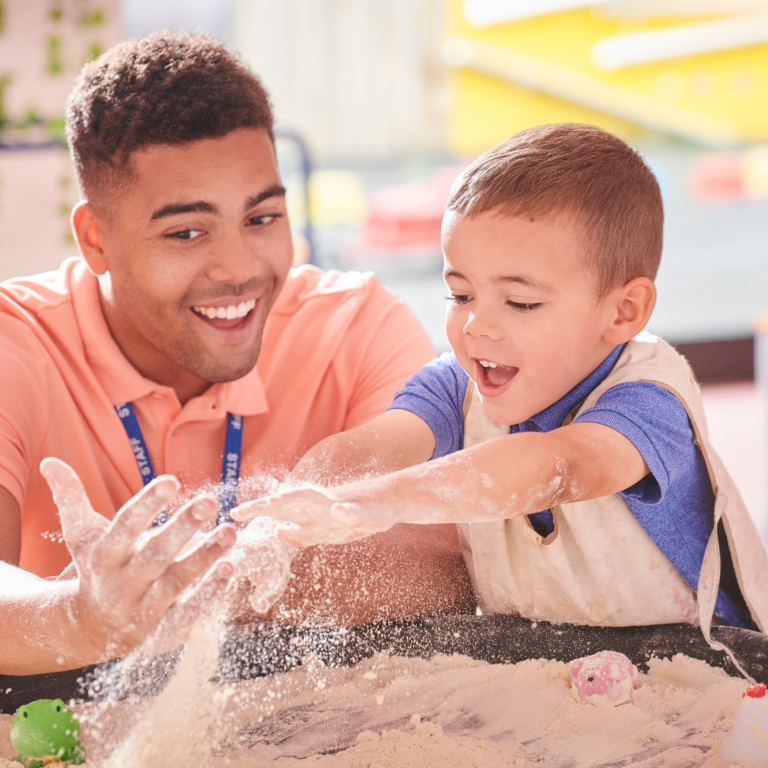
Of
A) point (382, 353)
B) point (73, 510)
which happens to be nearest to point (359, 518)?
point (73, 510)

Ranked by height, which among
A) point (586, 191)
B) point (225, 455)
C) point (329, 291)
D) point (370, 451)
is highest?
point (586, 191)

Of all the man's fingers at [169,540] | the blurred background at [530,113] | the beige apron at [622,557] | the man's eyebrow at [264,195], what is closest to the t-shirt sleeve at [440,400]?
the beige apron at [622,557]

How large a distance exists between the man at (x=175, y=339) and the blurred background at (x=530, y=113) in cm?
204

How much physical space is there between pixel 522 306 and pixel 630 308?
0.15 m

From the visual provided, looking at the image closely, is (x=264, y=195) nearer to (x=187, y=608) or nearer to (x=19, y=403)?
(x=19, y=403)

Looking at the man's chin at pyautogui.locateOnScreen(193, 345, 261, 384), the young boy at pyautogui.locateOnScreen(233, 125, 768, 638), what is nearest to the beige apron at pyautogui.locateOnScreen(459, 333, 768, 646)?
the young boy at pyautogui.locateOnScreen(233, 125, 768, 638)

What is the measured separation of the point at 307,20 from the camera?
4008 millimetres

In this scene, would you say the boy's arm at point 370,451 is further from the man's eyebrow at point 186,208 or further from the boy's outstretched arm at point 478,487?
the man's eyebrow at point 186,208

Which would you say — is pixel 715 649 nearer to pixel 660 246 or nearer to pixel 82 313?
pixel 660 246

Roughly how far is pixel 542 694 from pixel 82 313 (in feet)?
3.00

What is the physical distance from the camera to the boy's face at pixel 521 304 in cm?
102

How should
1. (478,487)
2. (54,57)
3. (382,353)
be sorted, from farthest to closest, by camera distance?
(54,57) < (382,353) < (478,487)

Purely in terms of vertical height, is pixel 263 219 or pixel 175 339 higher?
pixel 263 219

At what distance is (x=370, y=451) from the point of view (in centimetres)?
116
